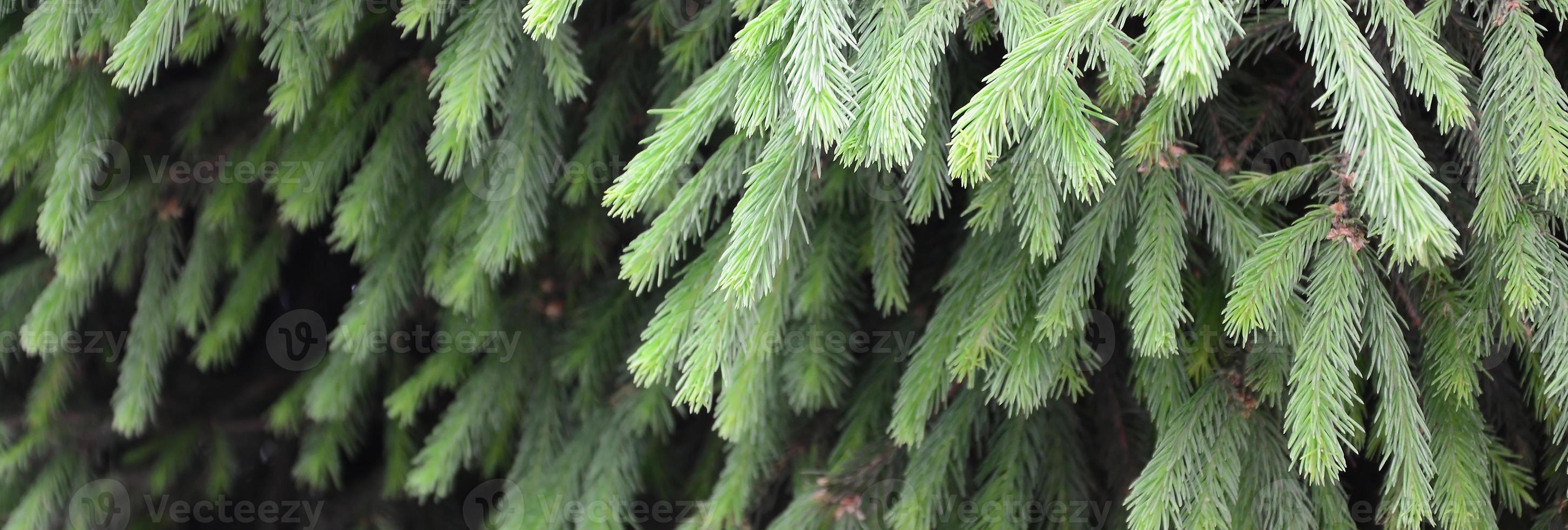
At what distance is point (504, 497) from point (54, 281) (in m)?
1.02

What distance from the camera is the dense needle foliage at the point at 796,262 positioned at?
3.22ft

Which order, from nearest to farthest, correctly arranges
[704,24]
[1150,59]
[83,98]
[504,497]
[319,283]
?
[1150,59] → [704,24] → [83,98] → [504,497] → [319,283]

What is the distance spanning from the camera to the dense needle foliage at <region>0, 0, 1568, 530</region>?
Answer: 0.98 meters

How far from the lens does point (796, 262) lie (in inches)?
54.9

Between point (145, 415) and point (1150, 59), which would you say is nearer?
point (1150, 59)

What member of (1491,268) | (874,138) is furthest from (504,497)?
(1491,268)

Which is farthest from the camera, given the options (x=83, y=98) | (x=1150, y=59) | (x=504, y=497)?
(x=504, y=497)

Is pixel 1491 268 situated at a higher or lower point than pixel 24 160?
higher

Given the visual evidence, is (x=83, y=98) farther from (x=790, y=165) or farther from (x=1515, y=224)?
(x=1515, y=224)

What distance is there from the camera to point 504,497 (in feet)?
6.05

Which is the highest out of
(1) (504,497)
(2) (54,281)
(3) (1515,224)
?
(3) (1515,224)

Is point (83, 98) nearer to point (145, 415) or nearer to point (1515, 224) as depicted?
point (145, 415)

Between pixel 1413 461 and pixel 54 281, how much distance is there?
7.66ft

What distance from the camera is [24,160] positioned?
1.73 m
